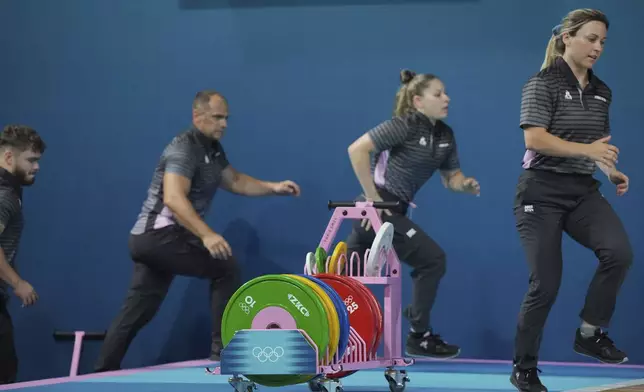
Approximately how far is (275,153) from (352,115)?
0.59m

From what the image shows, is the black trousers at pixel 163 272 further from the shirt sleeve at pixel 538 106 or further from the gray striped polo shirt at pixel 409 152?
the shirt sleeve at pixel 538 106

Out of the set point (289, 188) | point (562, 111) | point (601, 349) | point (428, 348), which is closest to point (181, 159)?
point (289, 188)

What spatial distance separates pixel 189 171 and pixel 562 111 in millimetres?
2723

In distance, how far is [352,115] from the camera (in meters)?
7.16

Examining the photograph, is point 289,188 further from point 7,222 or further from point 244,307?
point 244,307

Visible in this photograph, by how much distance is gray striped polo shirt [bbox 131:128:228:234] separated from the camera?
21.2 feet

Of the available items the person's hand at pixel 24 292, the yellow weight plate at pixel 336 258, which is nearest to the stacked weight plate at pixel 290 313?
the yellow weight plate at pixel 336 258

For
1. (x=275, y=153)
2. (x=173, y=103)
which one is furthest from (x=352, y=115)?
(x=173, y=103)

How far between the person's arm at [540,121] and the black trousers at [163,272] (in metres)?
2.71

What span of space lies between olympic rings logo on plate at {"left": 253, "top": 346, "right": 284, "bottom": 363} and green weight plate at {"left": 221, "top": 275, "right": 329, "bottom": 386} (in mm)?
127

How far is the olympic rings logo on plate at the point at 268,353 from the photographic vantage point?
3.91 meters

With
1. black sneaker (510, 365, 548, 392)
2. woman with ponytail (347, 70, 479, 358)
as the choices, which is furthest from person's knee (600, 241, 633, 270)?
woman with ponytail (347, 70, 479, 358)

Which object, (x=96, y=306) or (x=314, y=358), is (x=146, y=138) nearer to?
(x=96, y=306)

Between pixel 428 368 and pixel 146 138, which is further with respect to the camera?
pixel 146 138
